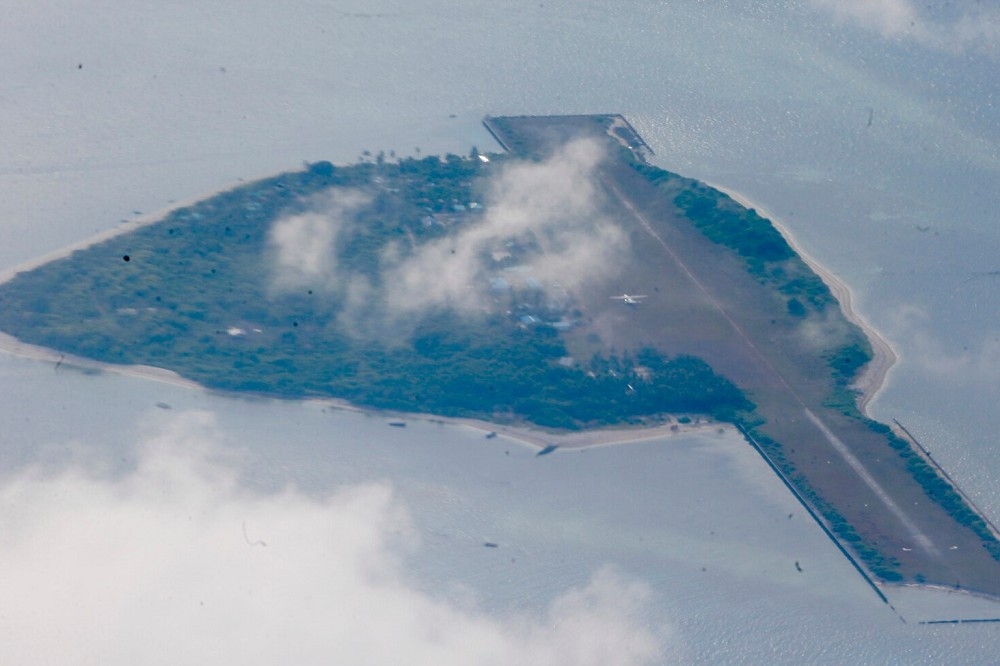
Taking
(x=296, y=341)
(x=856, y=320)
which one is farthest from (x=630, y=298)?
(x=296, y=341)

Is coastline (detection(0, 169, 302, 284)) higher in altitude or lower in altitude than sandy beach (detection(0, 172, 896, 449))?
higher

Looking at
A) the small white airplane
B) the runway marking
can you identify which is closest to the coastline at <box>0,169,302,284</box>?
the small white airplane

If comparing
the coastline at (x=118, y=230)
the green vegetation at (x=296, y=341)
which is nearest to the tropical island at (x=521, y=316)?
the green vegetation at (x=296, y=341)

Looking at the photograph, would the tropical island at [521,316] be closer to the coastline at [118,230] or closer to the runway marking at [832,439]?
the runway marking at [832,439]

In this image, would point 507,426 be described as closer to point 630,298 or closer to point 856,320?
point 630,298

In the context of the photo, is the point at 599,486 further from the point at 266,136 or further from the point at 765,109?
the point at 765,109

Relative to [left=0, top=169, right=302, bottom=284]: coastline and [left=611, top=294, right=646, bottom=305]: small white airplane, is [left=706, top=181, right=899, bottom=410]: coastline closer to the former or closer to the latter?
[left=611, top=294, right=646, bottom=305]: small white airplane

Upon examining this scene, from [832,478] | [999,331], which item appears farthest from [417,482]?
[999,331]
